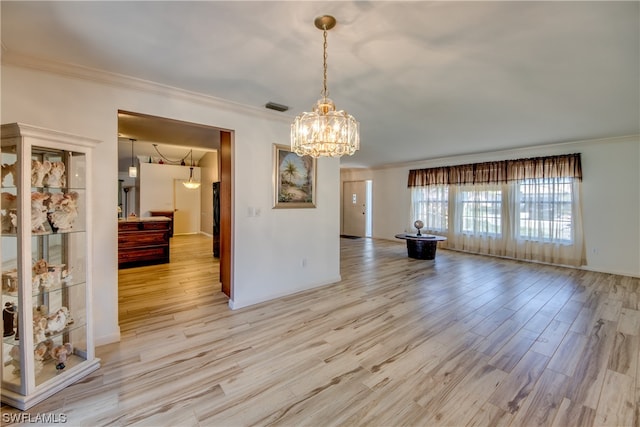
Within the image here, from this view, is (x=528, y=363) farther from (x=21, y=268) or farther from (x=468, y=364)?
(x=21, y=268)

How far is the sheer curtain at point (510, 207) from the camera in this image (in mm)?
5082

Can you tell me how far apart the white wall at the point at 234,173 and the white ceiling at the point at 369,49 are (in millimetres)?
193

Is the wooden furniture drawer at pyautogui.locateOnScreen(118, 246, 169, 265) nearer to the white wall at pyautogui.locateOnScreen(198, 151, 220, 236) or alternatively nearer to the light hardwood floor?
the light hardwood floor

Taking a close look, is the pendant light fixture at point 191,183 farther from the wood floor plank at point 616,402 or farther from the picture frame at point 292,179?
the wood floor plank at point 616,402

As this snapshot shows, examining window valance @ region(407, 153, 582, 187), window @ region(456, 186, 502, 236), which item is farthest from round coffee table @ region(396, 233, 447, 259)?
window valance @ region(407, 153, 582, 187)

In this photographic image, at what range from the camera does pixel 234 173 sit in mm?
3104

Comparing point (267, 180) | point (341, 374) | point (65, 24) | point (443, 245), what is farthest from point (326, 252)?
point (443, 245)

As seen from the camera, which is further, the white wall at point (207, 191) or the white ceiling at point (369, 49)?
the white wall at point (207, 191)

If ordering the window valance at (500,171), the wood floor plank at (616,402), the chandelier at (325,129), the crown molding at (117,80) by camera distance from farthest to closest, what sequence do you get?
the window valance at (500,171) → the crown molding at (117,80) → the chandelier at (325,129) → the wood floor plank at (616,402)

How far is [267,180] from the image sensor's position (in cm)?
335

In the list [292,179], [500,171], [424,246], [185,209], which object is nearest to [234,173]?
[292,179]

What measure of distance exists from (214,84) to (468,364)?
10.9 feet

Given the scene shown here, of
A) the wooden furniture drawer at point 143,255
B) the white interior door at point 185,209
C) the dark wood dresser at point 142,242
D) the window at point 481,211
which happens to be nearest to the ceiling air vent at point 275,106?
the dark wood dresser at point 142,242

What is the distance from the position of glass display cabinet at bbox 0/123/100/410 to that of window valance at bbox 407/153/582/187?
695 centimetres
